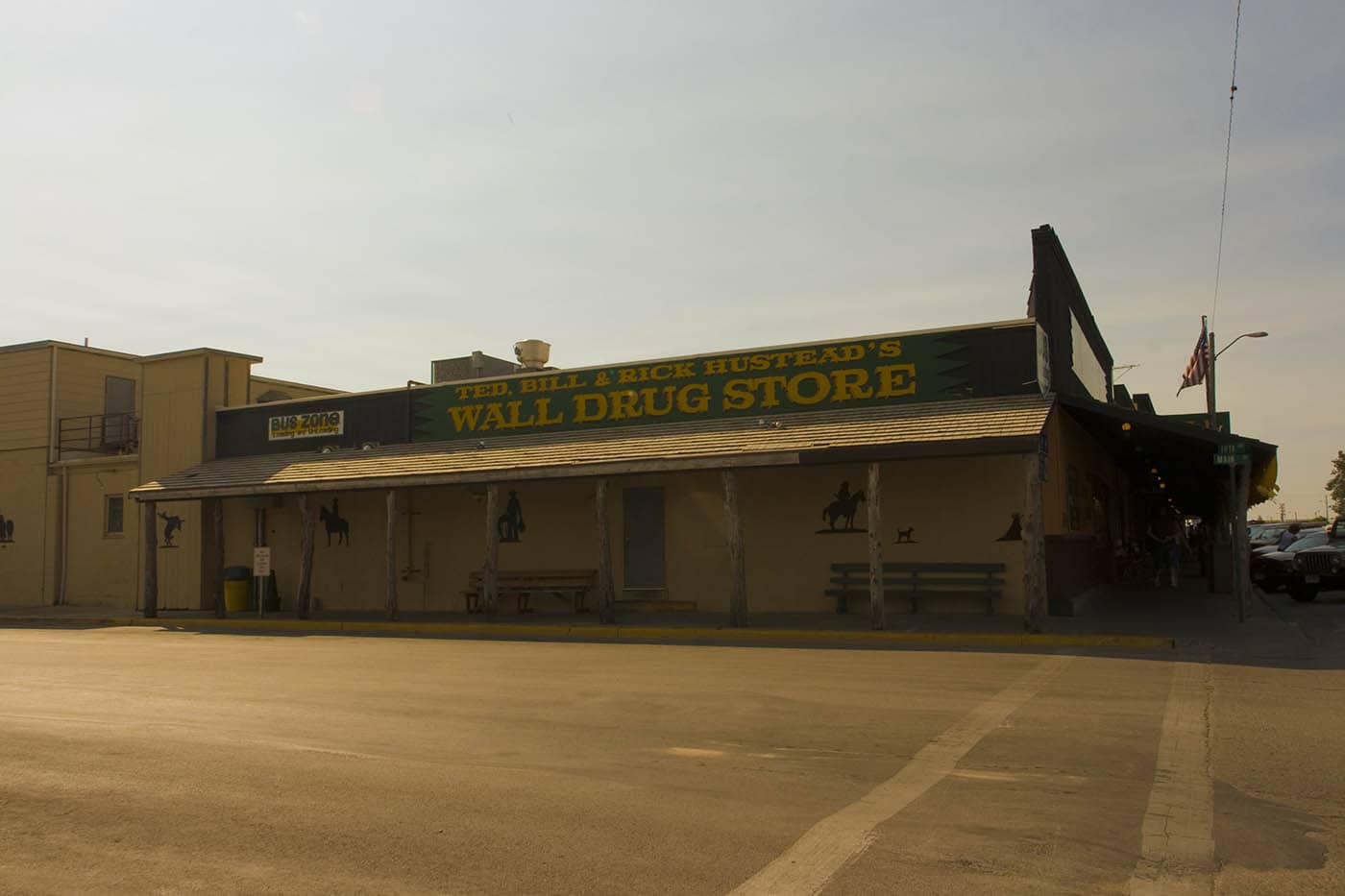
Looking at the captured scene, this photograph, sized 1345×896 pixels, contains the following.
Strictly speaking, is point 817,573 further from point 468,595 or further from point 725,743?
point 725,743

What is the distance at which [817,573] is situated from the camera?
19.5 metres

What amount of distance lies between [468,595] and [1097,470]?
1558 centimetres

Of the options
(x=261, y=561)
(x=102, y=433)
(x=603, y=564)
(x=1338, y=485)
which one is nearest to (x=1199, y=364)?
(x=603, y=564)

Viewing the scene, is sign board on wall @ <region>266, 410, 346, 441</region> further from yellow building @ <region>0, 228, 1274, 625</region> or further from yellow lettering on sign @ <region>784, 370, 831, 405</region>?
yellow lettering on sign @ <region>784, 370, 831, 405</region>

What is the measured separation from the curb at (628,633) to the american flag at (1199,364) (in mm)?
13860

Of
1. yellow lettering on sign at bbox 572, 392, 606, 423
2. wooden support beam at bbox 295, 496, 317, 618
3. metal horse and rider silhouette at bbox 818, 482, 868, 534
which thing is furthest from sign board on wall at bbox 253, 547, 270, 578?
metal horse and rider silhouette at bbox 818, 482, 868, 534

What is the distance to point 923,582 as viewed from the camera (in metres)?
18.5

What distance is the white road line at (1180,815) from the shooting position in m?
5.05

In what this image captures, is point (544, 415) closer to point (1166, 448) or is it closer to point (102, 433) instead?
point (1166, 448)

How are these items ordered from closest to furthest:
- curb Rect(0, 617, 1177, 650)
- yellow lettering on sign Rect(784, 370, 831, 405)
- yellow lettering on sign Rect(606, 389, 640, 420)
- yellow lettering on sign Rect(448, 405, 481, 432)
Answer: curb Rect(0, 617, 1177, 650) < yellow lettering on sign Rect(784, 370, 831, 405) < yellow lettering on sign Rect(606, 389, 640, 420) < yellow lettering on sign Rect(448, 405, 481, 432)

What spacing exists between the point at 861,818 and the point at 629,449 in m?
13.9

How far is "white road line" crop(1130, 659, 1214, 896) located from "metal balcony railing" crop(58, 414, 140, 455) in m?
28.7

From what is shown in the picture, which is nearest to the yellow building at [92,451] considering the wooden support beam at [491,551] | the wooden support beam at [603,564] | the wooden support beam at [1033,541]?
the wooden support beam at [491,551]

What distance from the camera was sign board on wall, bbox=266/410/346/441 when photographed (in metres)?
25.9
